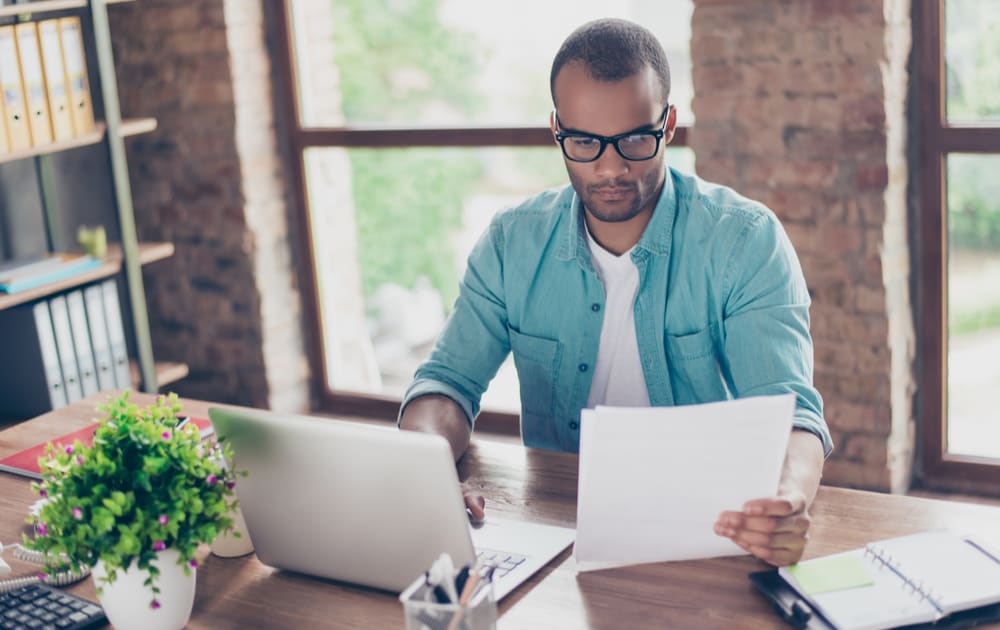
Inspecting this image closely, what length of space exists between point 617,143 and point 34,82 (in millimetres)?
1979

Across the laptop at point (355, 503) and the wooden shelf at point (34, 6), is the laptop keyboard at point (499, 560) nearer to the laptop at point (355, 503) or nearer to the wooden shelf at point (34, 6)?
the laptop at point (355, 503)

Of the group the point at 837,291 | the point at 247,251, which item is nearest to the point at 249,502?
the point at 837,291

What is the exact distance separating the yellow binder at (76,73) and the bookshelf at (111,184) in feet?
0.13

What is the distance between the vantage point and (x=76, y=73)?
3.29m

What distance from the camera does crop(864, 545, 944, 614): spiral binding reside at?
1.35m

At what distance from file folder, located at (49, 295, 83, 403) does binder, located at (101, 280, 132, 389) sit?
0.14 meters

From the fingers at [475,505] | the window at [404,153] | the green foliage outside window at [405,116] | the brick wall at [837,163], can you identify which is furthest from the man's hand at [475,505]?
the green foliage outside window at [405,116]

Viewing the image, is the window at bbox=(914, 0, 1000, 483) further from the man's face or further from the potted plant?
the potted plant

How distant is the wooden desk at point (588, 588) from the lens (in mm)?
1413

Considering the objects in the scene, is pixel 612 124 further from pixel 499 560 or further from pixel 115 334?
pixel 115 334

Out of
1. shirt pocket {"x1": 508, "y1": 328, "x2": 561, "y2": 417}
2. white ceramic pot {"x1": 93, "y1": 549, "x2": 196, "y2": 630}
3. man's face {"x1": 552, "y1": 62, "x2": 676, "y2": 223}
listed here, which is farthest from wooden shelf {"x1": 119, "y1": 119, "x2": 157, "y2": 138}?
white ceramic pot {"x1": 93, "y1": 549, "x2": 196, "y2": 630}

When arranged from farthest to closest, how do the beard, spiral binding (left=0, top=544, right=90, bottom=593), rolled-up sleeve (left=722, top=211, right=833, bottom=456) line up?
the beard < rolled-up sleeve (left=722, top=211, right=833, bottom=456) < spiral binding (left=0, top=544, right=90, bottom=593)

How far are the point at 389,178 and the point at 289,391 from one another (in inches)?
32.2

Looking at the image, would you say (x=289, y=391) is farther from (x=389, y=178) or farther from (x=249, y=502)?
(x=249, y=502)
